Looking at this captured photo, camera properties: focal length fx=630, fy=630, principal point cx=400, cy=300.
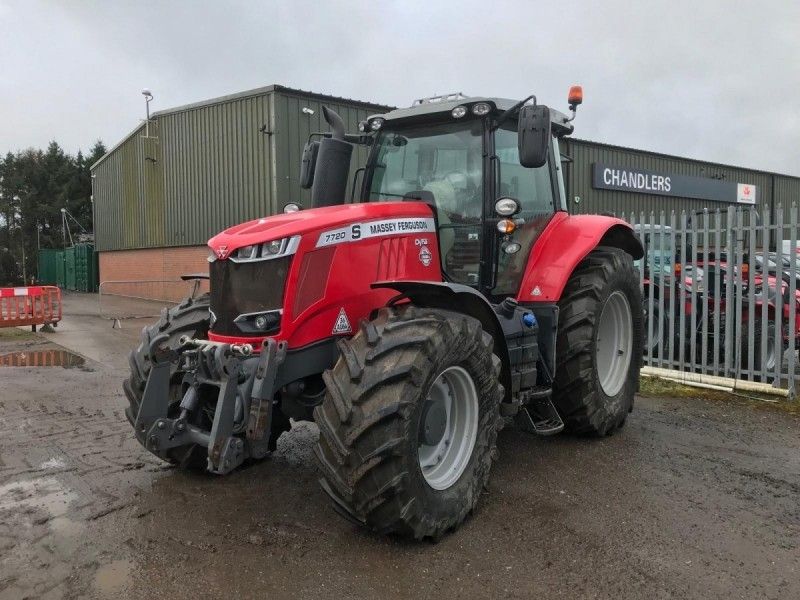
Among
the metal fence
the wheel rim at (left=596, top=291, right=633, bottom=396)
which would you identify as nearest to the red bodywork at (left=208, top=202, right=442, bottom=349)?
the wheel rim at (left=596, top=291, right=633, bottom=396)

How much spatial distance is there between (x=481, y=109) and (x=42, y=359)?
8.31 m

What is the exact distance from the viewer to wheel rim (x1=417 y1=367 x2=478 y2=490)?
3387 mm

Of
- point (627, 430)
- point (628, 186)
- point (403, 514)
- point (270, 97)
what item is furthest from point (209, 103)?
point (403, 514)

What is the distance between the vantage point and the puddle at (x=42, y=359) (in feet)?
29.7

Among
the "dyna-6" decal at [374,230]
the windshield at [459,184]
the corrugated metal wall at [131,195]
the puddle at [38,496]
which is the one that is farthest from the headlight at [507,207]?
the corrugated metal wall at [131,195]

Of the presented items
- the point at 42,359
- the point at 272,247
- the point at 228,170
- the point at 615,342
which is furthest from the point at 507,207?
the point at 228,170

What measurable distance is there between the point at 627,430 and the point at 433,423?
2.65 metres

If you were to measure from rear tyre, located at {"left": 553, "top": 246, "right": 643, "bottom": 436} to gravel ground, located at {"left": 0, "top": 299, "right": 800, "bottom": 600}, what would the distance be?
0.92 ft

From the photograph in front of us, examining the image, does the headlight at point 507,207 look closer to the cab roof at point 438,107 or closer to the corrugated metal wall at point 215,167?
the cab roof at point 438,107

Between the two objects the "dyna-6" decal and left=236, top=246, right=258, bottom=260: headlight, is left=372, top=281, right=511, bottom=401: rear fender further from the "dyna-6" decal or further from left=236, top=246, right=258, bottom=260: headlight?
left=236, top=246, right=258, bottom=260: headlight

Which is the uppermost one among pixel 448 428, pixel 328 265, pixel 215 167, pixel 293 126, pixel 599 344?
pixel 293 126

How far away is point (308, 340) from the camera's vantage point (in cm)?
347

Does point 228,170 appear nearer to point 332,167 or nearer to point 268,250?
point 332,167

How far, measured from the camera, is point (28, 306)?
12789 millimetres
